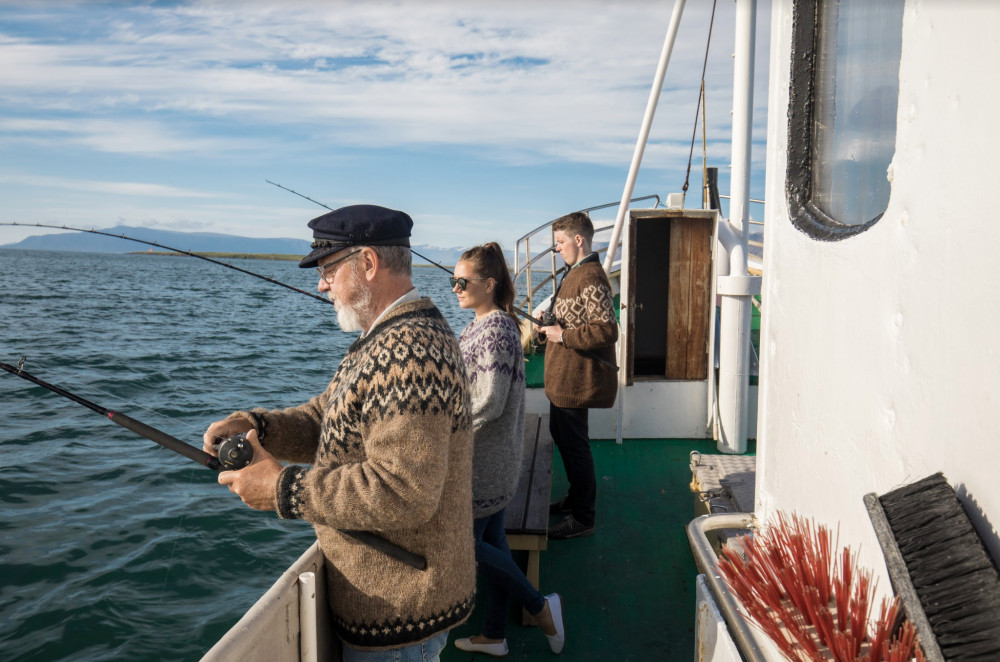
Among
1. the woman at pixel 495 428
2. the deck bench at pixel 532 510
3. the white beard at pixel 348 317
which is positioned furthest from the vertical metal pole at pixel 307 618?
the deck bench at pixel 532 510

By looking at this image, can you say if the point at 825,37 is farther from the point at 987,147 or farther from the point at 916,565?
the point at 916,565

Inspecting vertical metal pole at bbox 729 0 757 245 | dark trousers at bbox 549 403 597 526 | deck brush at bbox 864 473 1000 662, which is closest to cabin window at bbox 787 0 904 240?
deck brush at bbox 864 473 1000 662

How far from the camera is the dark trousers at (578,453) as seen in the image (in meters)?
4.36

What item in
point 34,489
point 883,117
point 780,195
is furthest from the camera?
point 34,489

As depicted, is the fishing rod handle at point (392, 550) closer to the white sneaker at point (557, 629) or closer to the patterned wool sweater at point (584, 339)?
the white sneaker at point (557, 629)

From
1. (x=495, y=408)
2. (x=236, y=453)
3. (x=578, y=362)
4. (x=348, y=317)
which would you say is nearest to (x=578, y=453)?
(x=578, y=362)

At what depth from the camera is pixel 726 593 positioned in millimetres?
1796

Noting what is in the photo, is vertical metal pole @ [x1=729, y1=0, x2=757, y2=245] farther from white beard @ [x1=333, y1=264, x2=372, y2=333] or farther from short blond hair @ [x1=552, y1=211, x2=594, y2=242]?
white beard @ [x1=333, y1=264, x2=372, y2=333]

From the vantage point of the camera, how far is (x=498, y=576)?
10.2 ft

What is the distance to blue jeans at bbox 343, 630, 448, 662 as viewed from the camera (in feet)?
6.60

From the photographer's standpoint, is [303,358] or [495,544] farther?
[303,358]


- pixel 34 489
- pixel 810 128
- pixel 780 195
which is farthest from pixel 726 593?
pixel 34 489

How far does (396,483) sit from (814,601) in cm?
90

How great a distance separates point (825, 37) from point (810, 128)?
0.69 ft
